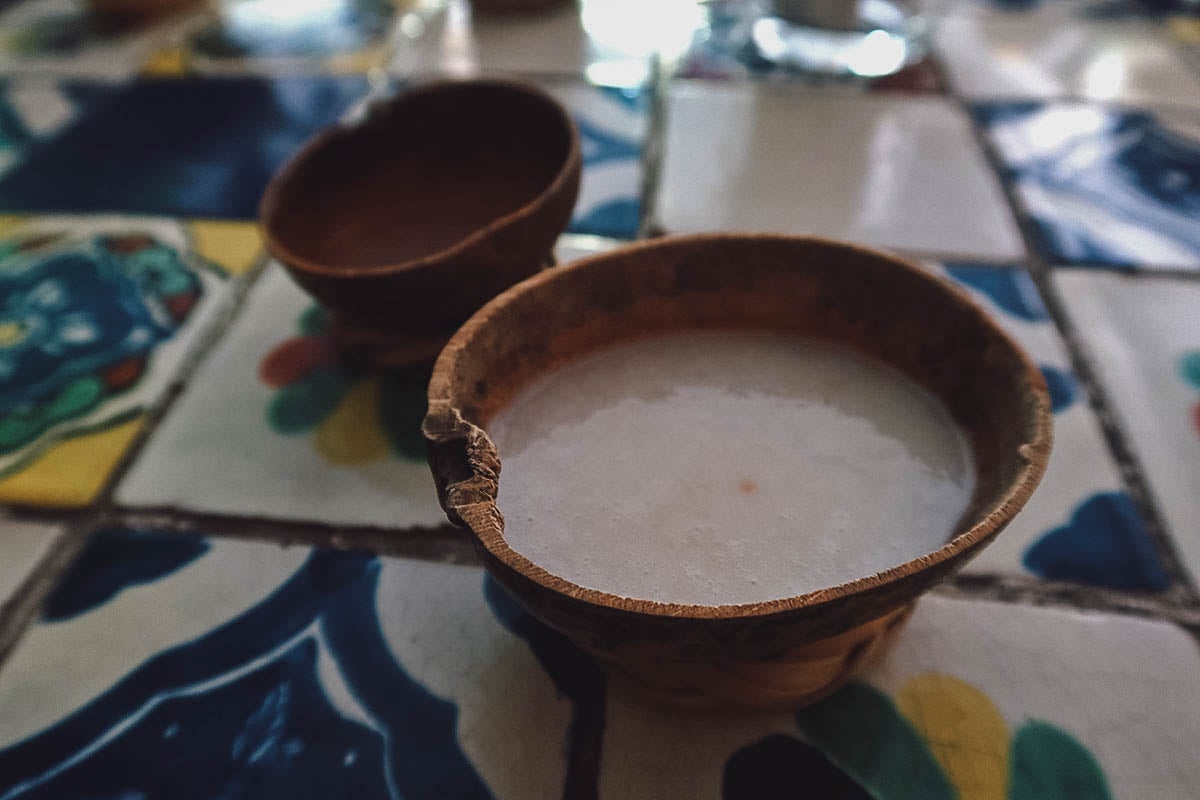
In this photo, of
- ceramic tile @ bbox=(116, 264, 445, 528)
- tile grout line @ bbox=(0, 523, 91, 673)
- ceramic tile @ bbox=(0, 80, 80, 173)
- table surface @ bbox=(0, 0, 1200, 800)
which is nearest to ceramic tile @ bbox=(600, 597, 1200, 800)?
table surface @ bbox=(0, 0, 1200, 800)

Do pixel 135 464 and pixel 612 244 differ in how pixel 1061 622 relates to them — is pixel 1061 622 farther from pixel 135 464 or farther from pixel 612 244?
pixel 135 464

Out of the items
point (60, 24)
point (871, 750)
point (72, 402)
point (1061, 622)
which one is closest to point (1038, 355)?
point (1061, 622)

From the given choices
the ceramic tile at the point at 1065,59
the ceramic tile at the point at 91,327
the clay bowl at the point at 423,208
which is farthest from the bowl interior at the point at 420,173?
the ceramic tile at the point at 1065,59

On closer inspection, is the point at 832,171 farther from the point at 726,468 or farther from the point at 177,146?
the point at 177,146

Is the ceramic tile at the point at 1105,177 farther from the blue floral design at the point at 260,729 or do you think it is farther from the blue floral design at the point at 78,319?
the blue floral design at the point at 78,319

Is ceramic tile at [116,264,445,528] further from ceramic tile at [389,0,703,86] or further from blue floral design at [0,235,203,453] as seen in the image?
ceramic tile at [389,0,703,86]
